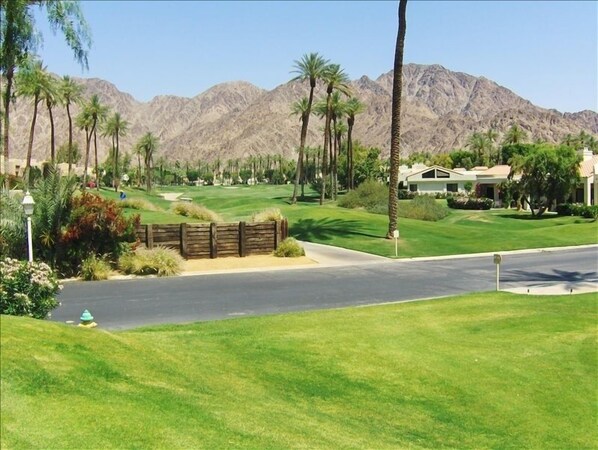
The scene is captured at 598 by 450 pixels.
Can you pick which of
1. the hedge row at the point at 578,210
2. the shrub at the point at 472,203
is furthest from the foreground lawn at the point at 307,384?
the shrub at the point at 472,203

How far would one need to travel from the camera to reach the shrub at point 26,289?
41.3 feet

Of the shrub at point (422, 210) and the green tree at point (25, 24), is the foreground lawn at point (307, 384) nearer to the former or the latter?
the green tree at point (25, 24)

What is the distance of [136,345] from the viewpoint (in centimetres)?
1103

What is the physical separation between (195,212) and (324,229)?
755cm

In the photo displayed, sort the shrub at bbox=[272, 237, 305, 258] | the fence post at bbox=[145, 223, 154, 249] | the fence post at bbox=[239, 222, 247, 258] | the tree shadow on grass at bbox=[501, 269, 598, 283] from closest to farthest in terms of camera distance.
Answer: the tree shadow on grass at bbox=[501, 269, 598, 283], the fence post at bbox=[145, 223, 154, 249], the shrub at bbox=[272, 237, 305, 258], the fence post at bbox=[239, 222, 247, 258]

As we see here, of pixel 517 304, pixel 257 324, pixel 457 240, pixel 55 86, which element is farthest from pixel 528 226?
pixel 55 86

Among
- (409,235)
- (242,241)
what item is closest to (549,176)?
(409,235)

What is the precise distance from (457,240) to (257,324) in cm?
2584

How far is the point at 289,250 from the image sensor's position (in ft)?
110

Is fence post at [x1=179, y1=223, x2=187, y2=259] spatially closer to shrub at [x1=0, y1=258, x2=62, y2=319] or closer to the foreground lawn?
the foreground lawn

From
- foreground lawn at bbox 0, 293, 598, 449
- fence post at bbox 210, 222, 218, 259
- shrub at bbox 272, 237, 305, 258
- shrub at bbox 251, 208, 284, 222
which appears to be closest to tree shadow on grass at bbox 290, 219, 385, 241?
shrub at bbox 251, 208, 284, 222

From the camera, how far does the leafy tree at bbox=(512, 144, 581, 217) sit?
212 feet

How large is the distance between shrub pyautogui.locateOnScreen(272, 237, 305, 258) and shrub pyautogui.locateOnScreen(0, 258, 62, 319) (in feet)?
66.7

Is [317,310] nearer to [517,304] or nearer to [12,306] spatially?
[517,304]
